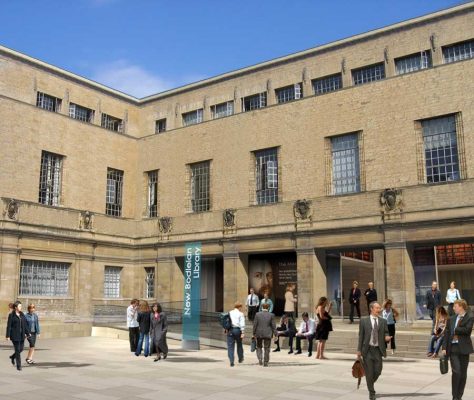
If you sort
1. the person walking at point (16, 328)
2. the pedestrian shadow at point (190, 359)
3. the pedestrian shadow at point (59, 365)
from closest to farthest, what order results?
the person walking at point (16, 328) < the pedestrian shadow at point (59, 365) < the pedestrian shadow at point (190, 359)

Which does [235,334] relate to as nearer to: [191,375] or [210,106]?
[191,375]

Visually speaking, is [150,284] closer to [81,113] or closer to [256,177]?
[256,177]

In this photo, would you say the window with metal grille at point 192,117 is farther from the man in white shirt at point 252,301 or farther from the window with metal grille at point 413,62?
the man in white shirt at point 252,301

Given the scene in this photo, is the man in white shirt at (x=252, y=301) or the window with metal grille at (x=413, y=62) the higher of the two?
the window with metal grille at (x=413, y=62)

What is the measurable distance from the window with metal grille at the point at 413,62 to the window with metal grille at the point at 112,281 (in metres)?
18.3

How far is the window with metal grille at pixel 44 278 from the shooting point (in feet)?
88.5

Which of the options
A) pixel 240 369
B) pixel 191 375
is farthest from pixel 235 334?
pixel 191 375

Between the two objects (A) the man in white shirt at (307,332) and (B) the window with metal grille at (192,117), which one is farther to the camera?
(B) the window with metal grille at (192,117)

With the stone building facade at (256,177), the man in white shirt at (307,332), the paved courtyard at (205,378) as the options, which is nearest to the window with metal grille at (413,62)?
the stone building facade at (256,177)

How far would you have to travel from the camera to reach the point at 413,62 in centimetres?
2664

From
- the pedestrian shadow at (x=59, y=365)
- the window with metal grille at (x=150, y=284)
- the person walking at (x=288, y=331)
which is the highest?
the window with metal grille at (x=150, y=284)

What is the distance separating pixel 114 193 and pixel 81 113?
4.92m

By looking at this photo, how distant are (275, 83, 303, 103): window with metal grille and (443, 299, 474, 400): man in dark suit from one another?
20.9 metres

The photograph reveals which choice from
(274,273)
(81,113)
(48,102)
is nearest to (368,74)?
(274,273)
